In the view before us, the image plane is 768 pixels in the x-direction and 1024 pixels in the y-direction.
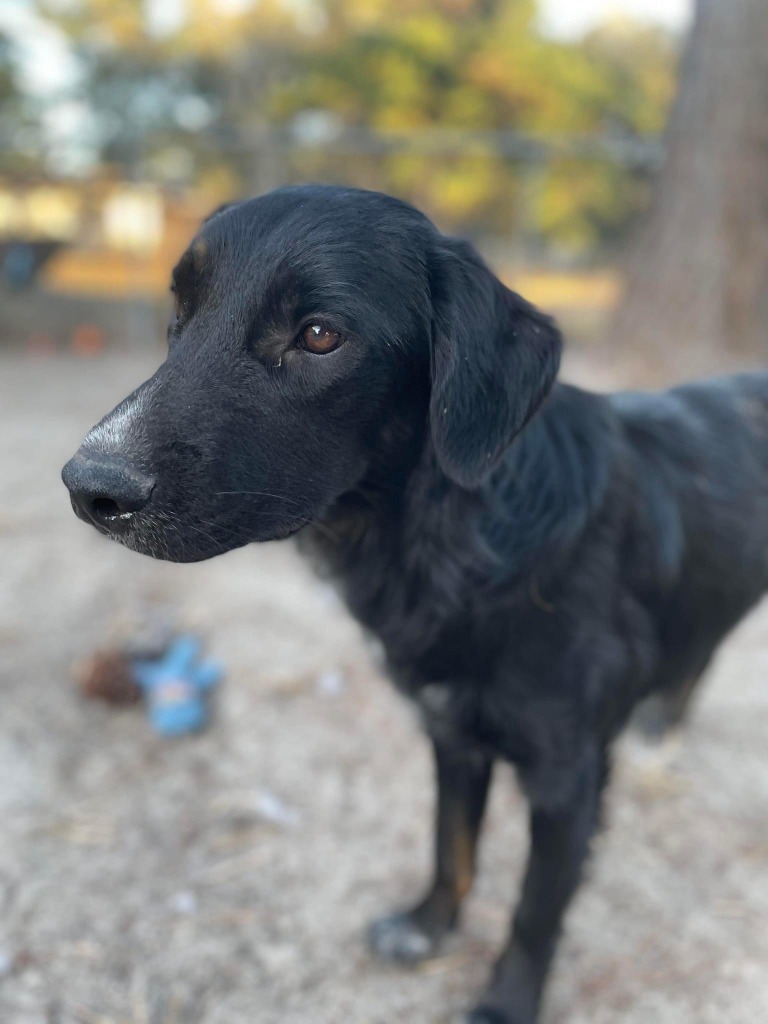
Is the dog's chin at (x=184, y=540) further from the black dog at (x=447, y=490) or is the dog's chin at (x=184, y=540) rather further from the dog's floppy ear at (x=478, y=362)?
the dog's floppy ear at (x=478, y=362)

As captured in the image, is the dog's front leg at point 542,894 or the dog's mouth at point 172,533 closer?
the dog's mouth at point 172,533

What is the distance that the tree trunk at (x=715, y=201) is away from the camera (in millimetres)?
6176

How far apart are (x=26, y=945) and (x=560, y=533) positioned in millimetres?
1739

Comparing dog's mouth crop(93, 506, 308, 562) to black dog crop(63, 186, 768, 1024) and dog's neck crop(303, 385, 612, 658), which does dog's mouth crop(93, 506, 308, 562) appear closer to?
black dog crop(63, 186, 768, 1024)

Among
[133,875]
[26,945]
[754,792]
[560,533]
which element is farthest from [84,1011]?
[754,792]

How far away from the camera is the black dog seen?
156 cm

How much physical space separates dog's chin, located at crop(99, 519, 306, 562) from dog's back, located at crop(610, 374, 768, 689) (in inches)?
40.5

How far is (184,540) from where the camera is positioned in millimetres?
1513

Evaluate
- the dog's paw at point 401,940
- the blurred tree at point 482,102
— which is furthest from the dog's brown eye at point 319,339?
the blurred tree at point 482,102

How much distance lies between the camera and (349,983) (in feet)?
6.99

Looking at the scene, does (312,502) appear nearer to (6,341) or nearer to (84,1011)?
(84,1011)

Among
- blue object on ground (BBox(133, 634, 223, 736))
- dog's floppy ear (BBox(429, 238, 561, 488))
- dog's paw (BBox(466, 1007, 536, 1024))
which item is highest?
dog's floppy ear (BBox(429, 238, 561, 488))

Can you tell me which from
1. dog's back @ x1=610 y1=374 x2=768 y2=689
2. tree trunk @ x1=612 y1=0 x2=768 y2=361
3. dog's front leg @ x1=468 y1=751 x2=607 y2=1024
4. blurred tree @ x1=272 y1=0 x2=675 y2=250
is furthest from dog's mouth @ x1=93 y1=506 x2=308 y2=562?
blurred tree @ x1=272 y1=0 x2=675 y2=250

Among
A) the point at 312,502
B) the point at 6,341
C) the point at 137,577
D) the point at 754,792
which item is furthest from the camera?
the point at 6,341
